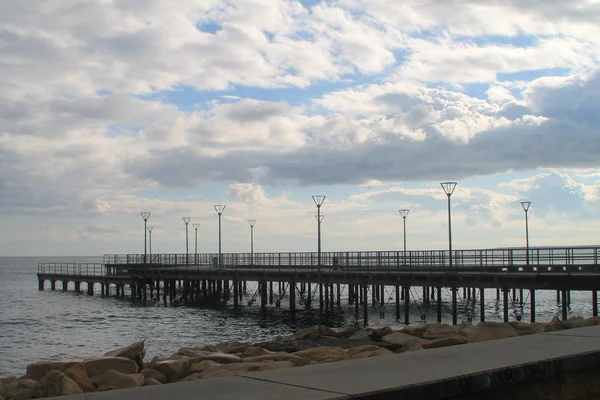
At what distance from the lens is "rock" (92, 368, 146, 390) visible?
365 inches

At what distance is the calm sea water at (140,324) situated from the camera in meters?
29.8

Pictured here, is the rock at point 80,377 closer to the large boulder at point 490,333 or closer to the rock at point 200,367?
the rock at point 200,367

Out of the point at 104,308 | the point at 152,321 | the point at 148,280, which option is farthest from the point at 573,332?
the point at 148,280

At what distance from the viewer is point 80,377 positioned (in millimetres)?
9906

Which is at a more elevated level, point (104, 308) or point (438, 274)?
point (438, 274)

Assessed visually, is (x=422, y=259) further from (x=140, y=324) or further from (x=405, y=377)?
(x=405, y=377)

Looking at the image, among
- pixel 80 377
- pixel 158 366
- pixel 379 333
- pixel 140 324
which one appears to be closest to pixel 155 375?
pixel 158 366

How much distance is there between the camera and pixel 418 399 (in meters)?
5.04

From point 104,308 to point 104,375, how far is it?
46944mm

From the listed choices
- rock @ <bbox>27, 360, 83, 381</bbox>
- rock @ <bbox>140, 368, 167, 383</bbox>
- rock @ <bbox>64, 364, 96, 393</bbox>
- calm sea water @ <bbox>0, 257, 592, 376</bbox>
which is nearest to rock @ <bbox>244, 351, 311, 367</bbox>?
rock @ <bbox>140, 368, 167, 383</bbox>

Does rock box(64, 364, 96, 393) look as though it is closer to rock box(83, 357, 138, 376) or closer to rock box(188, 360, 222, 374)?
rock box(83, 357, 138, 376)

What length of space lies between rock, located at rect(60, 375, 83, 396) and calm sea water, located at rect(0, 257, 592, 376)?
1513 centimetres

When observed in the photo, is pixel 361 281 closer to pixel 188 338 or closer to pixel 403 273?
pixel 403 273

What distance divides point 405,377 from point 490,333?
8413 mm
